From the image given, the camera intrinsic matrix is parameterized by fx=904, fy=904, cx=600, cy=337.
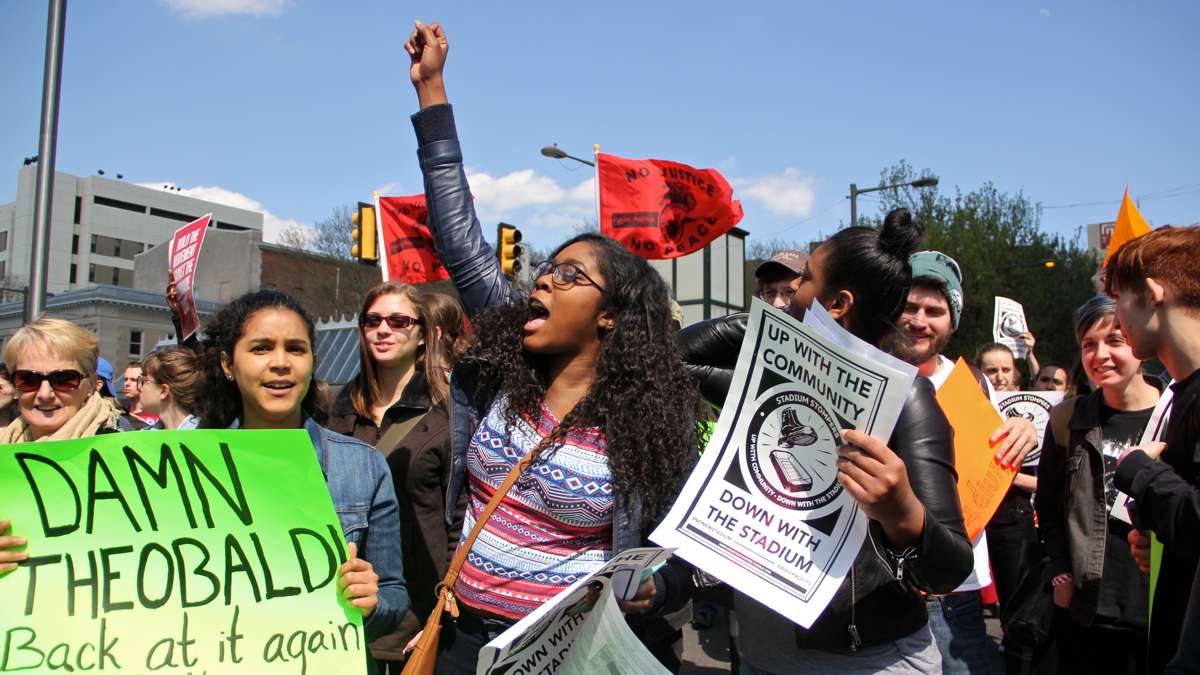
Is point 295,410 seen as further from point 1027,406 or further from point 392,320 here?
point 1027,406

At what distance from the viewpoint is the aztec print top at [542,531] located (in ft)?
7.29

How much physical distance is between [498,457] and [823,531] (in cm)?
85

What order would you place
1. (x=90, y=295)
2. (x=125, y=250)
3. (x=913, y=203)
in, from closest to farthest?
(x=913, y=203) → (x=90, y=295) → (x=125, y=250)

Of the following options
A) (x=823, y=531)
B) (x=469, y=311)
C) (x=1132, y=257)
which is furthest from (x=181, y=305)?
(x=1132, y=257)

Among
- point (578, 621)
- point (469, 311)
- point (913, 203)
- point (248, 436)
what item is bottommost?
point (578, 621)

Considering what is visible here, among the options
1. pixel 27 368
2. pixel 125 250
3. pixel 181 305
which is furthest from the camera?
pixel 125 250

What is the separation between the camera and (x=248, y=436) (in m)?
2.02

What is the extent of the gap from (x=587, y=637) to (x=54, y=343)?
2.20 metres

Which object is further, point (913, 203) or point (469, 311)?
point (913, 203)

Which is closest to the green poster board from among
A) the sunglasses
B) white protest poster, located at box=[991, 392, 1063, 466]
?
the sunglasses

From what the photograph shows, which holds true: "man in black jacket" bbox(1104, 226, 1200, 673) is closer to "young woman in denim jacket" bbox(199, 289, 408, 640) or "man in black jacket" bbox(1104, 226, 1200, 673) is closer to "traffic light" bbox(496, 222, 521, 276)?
"young woman in denim jacket" bbox(199, 289, 408, 640)

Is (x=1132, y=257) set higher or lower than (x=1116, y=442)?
higher

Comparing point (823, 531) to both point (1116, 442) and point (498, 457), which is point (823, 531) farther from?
point (1116, 442)

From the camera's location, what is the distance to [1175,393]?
2.22 m
